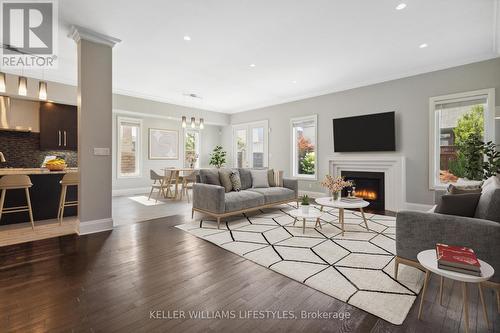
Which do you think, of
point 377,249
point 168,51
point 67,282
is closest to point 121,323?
point 67,282

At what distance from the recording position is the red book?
1.43 meters

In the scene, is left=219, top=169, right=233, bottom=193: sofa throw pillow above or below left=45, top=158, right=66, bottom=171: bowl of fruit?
below

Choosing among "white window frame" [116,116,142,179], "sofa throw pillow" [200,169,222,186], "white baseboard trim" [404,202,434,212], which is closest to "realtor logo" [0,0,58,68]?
"white window frame" [116,116,142,179]

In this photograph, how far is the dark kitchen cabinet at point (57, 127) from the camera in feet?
17.4

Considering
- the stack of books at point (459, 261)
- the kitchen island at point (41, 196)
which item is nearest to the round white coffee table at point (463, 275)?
the stack of books at point (459, 261)

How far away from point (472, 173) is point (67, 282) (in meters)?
5.43

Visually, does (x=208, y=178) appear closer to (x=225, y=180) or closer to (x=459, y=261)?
(x=225, y=180)

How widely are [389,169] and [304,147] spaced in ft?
7.66

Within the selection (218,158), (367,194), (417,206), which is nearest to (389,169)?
(367,194)

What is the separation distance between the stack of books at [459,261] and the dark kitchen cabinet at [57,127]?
6806 millimetres

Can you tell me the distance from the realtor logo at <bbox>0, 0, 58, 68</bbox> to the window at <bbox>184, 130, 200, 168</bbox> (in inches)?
173

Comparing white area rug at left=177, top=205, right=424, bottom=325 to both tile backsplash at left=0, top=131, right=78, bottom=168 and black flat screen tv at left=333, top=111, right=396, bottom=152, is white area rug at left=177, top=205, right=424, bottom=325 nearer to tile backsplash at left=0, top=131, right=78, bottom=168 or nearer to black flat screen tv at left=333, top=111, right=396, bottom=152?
black flat screen tv at left=333, top=111, right=396, bottom=152

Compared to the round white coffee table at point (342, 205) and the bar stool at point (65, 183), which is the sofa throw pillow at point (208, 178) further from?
the bar stool at point (65, 183)

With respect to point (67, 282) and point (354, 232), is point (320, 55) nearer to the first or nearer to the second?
point (354, 232)
